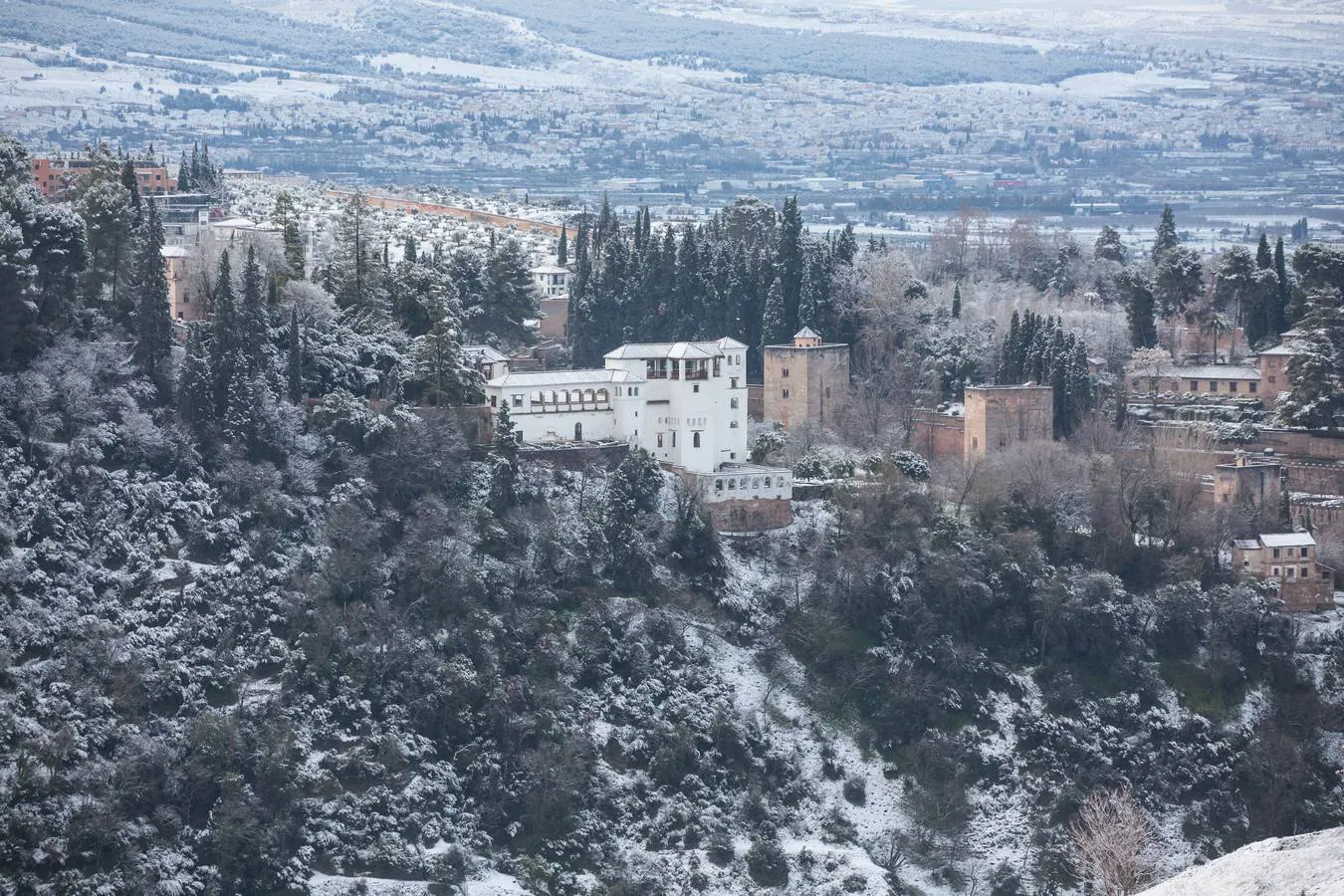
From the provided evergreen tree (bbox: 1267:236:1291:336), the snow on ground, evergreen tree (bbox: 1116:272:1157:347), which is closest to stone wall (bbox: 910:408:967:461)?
evergreen tree (bbox: 1116:272:1157:347)

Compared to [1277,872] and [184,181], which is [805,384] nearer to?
[184,181]

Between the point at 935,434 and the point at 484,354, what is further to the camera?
the point at 935,434

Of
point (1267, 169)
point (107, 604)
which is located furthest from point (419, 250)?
point (1267, 169)

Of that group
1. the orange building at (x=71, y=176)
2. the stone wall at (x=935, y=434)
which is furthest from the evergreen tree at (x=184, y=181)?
the stone wall at (x=935, y=434)

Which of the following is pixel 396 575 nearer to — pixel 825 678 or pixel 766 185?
pixel 825 678

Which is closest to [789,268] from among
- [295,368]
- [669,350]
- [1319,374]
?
[669,350]

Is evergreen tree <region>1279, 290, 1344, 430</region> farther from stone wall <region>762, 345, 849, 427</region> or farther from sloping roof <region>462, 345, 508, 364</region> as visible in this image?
sloping roof <region>462, 345, 508, 364</region>
